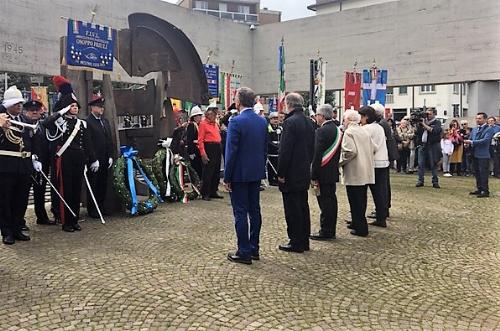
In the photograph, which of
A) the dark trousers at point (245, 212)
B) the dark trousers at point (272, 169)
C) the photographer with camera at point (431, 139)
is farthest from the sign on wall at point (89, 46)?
the photographer with camera at point (431, 139)

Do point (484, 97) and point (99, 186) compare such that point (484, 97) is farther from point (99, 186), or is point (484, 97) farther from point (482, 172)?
point (99, 186)

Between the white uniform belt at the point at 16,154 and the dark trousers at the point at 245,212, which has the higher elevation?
the white uniform belt at the point at 16,154

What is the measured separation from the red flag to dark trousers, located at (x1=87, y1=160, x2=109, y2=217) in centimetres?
807

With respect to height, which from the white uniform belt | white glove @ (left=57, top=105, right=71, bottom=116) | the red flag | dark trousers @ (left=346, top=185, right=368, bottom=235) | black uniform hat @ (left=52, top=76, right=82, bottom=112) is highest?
the red flag

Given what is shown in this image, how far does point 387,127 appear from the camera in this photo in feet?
26.7

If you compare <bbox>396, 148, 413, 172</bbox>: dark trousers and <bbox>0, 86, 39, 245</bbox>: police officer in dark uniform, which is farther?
<bbox>396, 148, 413, 172</bbox>: dark trousers

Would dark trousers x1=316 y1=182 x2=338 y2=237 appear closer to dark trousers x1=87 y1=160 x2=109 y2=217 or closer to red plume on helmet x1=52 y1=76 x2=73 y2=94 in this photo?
dark trousers x1=87 y1=160 x2=109 y2=217

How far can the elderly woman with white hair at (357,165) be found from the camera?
6.74 meters

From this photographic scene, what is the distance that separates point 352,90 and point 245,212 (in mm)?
9561

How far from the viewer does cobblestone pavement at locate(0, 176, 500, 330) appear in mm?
3971

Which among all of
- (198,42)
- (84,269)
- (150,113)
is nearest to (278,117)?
(150,113)

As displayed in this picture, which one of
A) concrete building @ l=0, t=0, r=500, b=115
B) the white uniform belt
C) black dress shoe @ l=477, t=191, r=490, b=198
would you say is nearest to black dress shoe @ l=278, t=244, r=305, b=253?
the white uniform belt

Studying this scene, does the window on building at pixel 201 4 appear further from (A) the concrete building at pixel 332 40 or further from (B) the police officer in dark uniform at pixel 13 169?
(B) the police officer in dark uniform at pixel 13 169

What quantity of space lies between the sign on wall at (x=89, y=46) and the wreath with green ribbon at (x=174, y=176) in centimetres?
191
